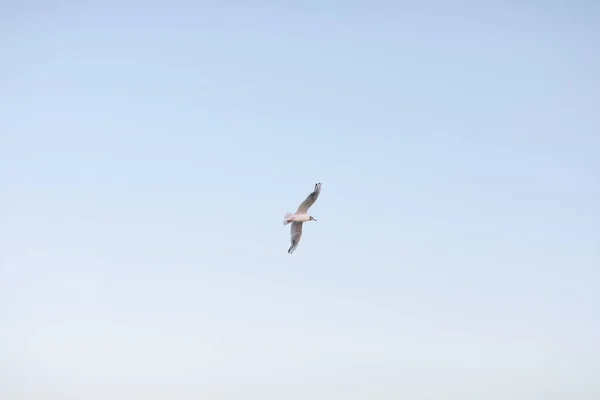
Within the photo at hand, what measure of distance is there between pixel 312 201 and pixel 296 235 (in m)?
3.60

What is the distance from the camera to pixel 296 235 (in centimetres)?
6109

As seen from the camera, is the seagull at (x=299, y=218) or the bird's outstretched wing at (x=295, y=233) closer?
the seagull at (x=299, y=218)

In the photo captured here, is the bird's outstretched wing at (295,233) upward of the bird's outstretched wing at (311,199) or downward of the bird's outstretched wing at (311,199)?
downward

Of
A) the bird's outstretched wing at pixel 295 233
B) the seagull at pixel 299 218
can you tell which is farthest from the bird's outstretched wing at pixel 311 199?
the bird's outstretched wing at pixel 295 233

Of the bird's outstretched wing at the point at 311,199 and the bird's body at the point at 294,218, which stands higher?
the bird's outstretched wing at the point at 311,199

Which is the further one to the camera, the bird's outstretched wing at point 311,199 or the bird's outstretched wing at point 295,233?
the bird's outstretched wing at point 295,233

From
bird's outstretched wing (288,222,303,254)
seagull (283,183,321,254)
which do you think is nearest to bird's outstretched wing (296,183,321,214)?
seagull (283,183,321,254)

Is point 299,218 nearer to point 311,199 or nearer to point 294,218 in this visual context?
point 294,218

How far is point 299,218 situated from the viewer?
60219 mm

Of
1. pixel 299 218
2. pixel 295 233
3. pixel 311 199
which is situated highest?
pixel 311 199

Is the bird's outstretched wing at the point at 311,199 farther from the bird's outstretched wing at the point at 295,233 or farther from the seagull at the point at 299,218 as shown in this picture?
the bird's outstretched wing at the point at 295,233

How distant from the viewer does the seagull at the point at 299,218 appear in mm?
59562

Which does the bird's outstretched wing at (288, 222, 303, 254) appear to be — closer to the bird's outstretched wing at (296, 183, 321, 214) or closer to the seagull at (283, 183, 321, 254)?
the seagull at (283, 183, 321, 254)

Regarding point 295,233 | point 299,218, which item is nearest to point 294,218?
point 299,218
